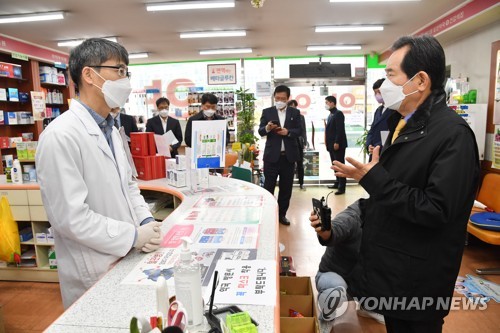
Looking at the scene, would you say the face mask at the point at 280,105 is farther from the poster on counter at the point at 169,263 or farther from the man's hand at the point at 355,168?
the poster on counter at the point at 169,263

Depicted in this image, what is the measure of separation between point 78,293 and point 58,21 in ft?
18.6

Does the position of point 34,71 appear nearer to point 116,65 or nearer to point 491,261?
point 116,65

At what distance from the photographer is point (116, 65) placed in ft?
5.37

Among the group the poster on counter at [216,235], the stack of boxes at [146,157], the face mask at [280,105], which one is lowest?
the poster on counter at [216,235]

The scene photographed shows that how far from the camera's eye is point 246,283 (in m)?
1.28

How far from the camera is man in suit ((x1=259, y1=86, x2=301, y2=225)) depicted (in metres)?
4.89

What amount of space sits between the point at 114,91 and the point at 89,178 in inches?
17.6

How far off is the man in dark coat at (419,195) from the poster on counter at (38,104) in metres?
7.32

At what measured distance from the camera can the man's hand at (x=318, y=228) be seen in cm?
187

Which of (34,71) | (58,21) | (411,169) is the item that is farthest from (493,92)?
(34,71)

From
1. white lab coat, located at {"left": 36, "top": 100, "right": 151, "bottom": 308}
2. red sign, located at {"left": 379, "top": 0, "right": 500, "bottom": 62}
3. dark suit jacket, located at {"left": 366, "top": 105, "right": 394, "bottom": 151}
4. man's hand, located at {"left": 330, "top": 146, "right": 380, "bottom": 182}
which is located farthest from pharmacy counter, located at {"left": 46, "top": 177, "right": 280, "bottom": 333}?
red sign, located at {"left": 379, "top": 0, "right": 500, "bottom": 62}

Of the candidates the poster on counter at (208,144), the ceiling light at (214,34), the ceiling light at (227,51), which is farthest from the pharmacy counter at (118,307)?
the ceiling light at (227,51)

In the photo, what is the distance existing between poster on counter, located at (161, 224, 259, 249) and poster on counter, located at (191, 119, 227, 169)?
1.16m

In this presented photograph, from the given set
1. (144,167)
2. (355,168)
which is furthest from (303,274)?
(355,168)
